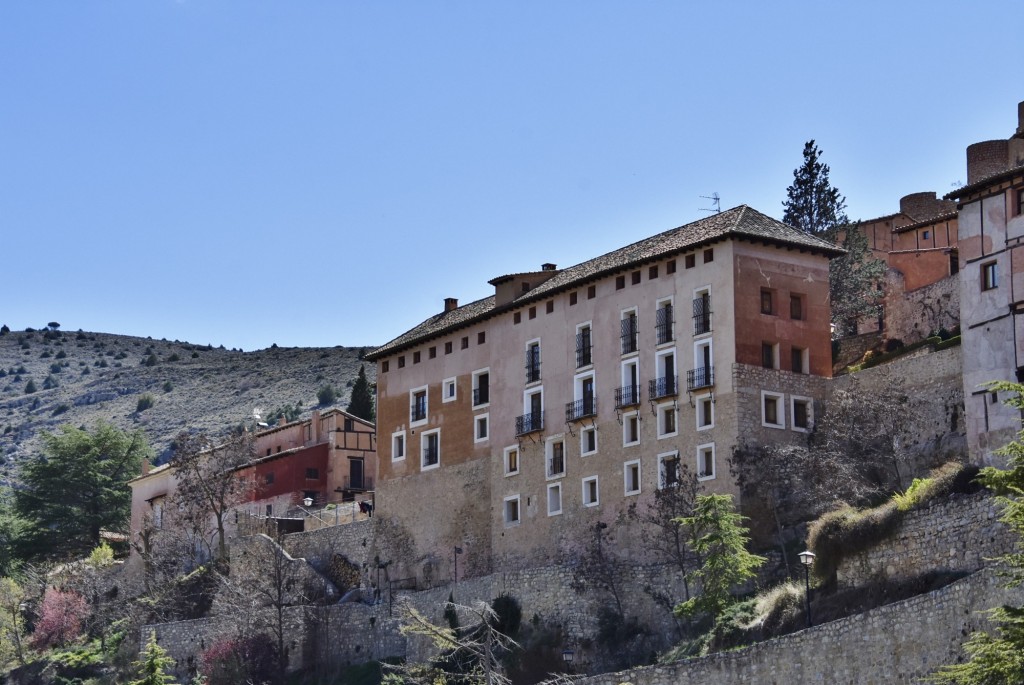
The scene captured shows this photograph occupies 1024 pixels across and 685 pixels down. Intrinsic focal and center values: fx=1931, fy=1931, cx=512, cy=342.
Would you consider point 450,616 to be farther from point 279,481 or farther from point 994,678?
point 994,678

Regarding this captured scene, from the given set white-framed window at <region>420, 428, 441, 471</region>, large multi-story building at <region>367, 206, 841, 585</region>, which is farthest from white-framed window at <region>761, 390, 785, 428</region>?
white-framed window at <region>420, 428, 441, 471</region>

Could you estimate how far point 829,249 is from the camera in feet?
224

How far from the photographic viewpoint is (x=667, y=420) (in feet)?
219

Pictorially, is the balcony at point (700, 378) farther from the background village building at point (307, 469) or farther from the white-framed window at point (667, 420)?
the background village building at point (307, 469)

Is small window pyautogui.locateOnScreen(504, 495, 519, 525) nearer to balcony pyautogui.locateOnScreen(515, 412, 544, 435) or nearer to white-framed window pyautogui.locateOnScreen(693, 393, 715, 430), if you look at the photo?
balcony pyautogui.locateOnScreen(515, 412, 544, 435)

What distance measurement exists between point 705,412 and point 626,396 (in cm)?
402

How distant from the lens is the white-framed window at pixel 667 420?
6625cm

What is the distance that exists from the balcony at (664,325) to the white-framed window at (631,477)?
4368mm

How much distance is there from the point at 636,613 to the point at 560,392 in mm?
11996

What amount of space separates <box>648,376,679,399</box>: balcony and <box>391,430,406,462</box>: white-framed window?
15.5 meters

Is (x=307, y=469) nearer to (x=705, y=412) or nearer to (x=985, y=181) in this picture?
(x=705, y=412)

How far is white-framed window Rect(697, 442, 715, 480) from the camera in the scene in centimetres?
6406

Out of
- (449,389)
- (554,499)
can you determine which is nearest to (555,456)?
(554,499)

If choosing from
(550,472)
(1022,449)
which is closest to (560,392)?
(550,472)
